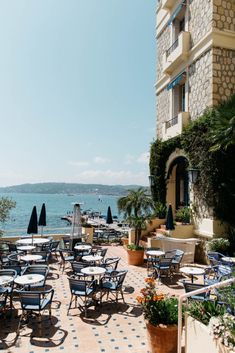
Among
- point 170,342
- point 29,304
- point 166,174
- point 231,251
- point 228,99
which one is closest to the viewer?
point 170,342

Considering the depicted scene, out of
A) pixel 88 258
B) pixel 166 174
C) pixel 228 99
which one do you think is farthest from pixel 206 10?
pixel 88 258

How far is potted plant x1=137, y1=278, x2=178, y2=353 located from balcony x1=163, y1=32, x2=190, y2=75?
13655mm

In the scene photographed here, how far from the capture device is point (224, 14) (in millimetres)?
13516

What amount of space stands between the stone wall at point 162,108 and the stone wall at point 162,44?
1547 millimetres

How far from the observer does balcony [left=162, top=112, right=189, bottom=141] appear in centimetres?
1547

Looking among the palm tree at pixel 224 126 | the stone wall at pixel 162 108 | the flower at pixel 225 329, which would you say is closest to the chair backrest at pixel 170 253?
the palm tree at pixel 224 126

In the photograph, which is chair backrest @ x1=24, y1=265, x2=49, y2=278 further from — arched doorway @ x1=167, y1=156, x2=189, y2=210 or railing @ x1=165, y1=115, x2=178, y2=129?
railing @ x1=165, y1=115, x2=178, y2=129

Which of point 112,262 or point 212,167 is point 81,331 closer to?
point 112,262

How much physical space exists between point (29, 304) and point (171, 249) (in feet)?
26.0

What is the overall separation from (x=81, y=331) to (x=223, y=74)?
12328 mm

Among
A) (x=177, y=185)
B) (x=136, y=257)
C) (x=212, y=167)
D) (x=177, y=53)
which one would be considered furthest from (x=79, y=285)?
(x=177, y=53)

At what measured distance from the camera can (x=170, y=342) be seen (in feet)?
17.4

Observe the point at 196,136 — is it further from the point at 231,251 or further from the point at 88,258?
the point at 88,258

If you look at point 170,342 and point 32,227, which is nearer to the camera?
point 170,342
